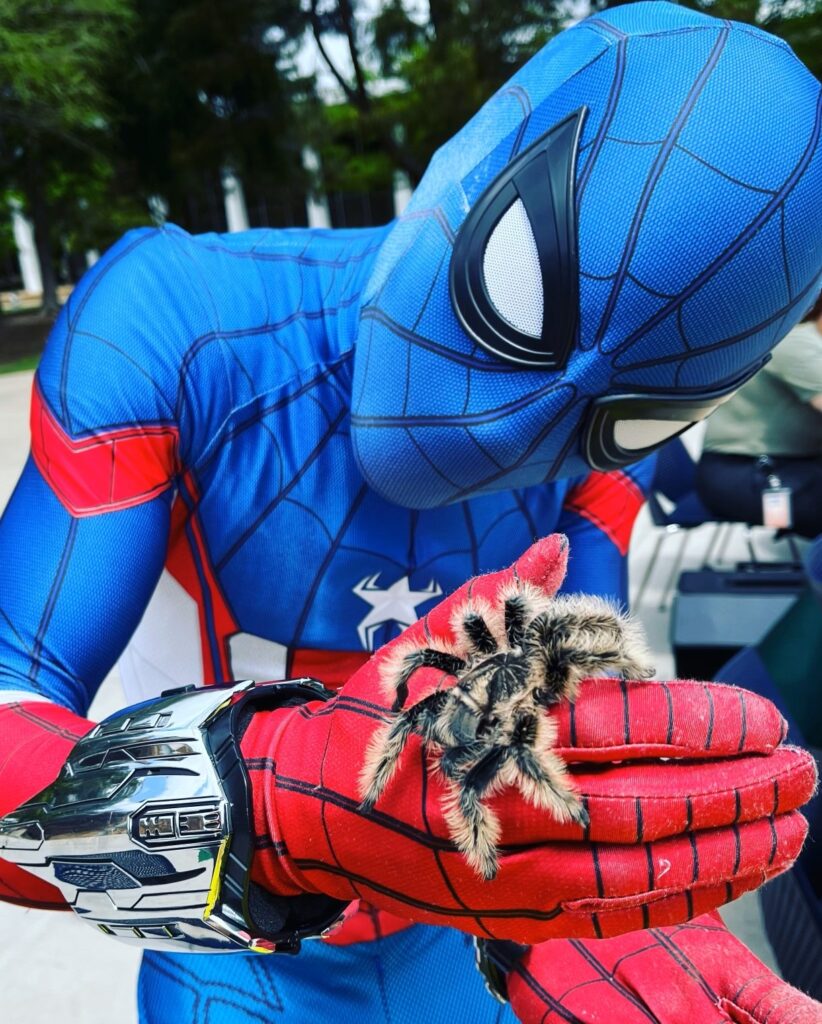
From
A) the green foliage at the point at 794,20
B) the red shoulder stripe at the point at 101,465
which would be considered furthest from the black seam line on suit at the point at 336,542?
the green foliage at the point at 794,20

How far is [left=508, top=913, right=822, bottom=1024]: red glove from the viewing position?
3.23 ft

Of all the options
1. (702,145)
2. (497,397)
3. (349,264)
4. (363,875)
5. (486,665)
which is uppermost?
(702,145)

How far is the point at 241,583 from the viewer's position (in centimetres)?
124

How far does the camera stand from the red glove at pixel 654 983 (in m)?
0.98

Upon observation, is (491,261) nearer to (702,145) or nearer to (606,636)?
(702,145)

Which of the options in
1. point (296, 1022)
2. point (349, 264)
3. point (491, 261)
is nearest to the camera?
point (491, 261)

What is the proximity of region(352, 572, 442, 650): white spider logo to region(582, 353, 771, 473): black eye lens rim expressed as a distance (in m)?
0.37

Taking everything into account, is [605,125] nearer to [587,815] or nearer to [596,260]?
[596,260]

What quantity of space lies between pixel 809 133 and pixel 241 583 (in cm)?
87

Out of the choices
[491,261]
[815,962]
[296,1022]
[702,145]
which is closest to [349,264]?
[491,261]

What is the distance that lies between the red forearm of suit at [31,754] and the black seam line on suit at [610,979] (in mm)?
608

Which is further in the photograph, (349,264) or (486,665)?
(349,264)

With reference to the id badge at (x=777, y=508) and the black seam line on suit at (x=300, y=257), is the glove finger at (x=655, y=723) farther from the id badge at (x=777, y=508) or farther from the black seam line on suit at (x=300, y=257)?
the id badge at (x=777, y=508)

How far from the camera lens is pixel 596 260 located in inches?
35.0
